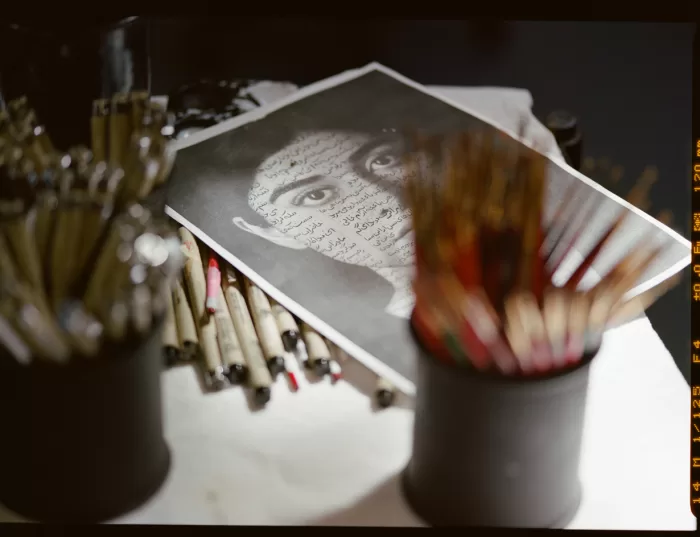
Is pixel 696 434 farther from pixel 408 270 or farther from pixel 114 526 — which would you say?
pixel 114 526

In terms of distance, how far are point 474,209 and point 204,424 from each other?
0.19 m

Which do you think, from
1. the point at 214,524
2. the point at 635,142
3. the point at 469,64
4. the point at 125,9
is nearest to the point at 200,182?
the point at 125,9

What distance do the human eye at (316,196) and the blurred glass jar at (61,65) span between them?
0.44ft

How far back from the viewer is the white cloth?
40 centimetres

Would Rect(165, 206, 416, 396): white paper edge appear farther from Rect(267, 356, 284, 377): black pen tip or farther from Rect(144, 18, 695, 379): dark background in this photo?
Rect(144, 18, 695, 379): dark background

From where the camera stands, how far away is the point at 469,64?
836 mm

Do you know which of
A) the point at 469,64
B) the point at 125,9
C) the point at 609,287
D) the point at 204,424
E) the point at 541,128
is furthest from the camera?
the point at 469,64

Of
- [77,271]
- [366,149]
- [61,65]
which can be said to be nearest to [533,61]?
[366,149]

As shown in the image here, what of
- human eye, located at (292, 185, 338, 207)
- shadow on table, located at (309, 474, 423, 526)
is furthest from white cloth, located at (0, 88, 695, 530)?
human eye, located at (292, 185, 338, 207)

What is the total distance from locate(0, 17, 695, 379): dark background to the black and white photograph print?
0.50ft

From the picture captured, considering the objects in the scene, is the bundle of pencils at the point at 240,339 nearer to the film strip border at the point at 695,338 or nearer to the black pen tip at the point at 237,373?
the black pen tip at the point at 237,373

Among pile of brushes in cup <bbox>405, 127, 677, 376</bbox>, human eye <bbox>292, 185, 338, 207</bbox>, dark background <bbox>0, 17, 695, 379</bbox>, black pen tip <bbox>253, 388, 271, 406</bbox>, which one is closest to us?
pile of brushes in cup <bbox>405, 127, 677, 376</bbox>

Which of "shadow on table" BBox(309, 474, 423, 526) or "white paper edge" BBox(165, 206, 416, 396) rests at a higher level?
"white paper edge" BBox(165, 206, 416, 396)

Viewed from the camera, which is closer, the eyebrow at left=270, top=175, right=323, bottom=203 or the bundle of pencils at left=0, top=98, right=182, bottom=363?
the bundle of pencils at left=0, top=98, right=182, bottom=363
